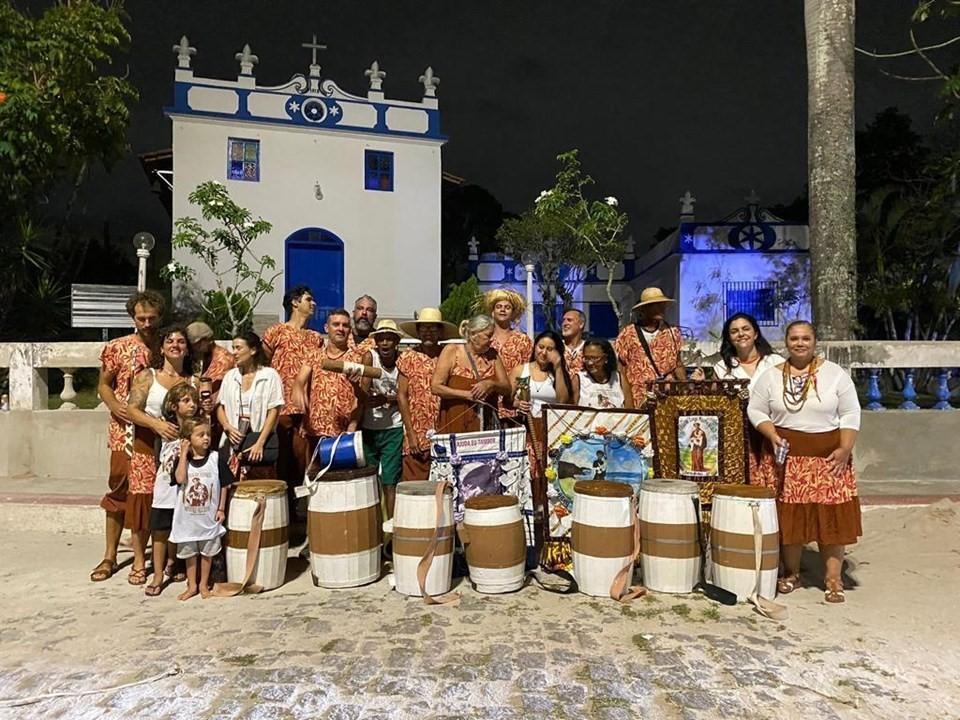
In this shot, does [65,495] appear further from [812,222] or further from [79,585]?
[812,222]

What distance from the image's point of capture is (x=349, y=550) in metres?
4.32

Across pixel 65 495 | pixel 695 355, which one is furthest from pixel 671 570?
pixel 65 495

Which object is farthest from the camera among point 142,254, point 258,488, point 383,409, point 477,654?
point 142,254

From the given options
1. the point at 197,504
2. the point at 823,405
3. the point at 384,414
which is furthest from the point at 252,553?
the point at 823,405

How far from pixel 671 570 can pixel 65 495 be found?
542 centimetres

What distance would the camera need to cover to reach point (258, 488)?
4359 millimetres

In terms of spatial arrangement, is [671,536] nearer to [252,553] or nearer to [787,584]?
[787,584]

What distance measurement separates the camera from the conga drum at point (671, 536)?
416cm

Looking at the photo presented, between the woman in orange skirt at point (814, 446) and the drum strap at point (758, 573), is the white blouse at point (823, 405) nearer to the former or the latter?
the woman in orange skirt at point (814, 446)

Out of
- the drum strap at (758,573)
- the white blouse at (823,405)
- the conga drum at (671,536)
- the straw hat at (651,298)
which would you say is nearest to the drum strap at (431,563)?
the conga drum at (671,536)

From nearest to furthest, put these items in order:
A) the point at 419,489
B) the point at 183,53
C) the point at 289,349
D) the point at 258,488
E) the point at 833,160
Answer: the point at 419,489 → the point at 258,488 → the point at 289,349 → the point at 833,160 → the point at 183,53

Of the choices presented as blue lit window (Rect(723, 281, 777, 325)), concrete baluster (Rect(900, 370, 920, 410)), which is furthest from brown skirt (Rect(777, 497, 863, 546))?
blue lit window (Rect(723, 281, 777, 325))

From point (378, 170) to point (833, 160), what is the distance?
14.3 meters

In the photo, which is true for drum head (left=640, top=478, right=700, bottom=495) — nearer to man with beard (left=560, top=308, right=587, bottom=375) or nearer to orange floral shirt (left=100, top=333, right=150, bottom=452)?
man with beard (left=560, top=308, right=587, bottom=375)
